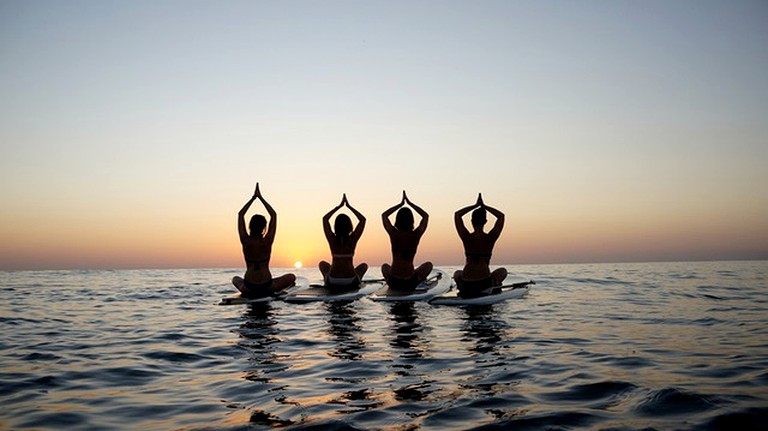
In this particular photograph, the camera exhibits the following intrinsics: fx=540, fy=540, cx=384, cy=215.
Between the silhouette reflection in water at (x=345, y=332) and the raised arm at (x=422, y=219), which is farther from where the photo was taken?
the raised arm at (x=422, y=219)

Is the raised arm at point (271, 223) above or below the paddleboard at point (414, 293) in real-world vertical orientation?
above

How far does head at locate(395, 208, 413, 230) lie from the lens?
16.4 m

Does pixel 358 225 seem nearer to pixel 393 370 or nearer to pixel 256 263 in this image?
pixel 256 263

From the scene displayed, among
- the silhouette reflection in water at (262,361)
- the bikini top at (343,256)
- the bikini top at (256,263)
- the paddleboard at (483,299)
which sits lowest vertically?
the silhouette reflection in water at (262,361)

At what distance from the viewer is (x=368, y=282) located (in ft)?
68.2

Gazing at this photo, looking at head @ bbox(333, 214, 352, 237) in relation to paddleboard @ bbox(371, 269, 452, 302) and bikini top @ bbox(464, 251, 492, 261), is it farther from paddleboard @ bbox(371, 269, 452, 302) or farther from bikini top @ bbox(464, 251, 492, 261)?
bikini top @ bbox(464, 251, 492, 261)

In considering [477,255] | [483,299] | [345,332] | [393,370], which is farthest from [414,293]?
[393,370]

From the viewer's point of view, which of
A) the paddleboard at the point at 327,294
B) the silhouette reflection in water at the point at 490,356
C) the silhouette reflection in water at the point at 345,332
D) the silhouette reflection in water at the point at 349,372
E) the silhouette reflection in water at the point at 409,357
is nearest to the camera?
the silhouette reflection in water at the point at 349,372

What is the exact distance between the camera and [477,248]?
1558cm

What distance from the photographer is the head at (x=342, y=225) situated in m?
17.1

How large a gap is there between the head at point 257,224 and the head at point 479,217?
614 centimetres

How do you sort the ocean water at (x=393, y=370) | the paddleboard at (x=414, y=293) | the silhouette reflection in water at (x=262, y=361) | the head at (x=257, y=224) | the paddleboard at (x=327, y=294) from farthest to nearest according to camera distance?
the paddleboard at (x=327, y=294), the paddleboard at (x=414, y=293), the head at (x=257, y=224), the silhouette reflection in water at (x=262, y=361), the ocean water at (x=393, y=370)

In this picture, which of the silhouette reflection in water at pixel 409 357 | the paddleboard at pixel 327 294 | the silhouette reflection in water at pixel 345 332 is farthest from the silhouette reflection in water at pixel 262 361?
the paddleboard at pixel 327 294

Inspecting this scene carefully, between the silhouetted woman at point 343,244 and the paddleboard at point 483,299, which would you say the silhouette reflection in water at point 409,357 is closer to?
the paddleboard at point 483,299
